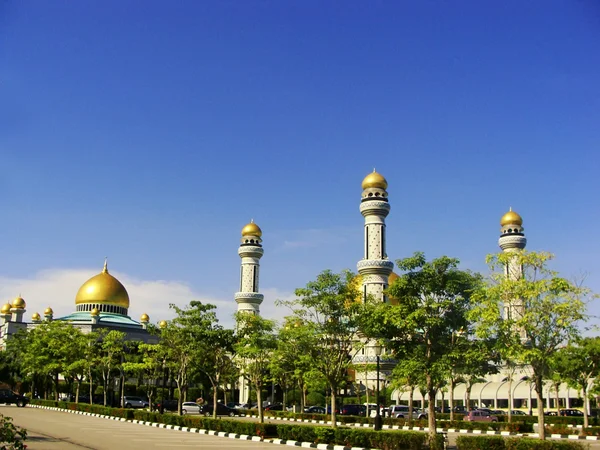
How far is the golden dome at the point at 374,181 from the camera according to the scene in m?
62.5

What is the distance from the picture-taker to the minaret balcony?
59.0m

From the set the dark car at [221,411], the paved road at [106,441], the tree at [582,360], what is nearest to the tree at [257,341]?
the paved road at [106,441]

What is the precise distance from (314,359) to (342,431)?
9135mm

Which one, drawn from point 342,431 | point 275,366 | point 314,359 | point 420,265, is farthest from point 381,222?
point 342,431

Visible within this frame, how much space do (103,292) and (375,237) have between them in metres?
42.4

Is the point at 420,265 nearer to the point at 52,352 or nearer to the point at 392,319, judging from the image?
the point at 392,319

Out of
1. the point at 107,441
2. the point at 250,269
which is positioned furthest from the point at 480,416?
the point at 250,269

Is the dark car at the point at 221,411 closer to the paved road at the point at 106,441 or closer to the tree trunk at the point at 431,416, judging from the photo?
the paved road at the point at 106,441

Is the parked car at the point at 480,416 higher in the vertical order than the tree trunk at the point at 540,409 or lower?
lower

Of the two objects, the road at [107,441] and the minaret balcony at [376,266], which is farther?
the minaret balcony at [376,266]

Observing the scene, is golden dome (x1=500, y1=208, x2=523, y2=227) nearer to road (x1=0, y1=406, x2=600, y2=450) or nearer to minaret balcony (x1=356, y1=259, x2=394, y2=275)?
minaret balcony (x1=356, y1=259, x2=394, y2=275)

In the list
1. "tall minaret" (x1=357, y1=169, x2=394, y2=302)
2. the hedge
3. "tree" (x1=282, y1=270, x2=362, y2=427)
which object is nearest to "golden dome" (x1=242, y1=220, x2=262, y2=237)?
"tall minaret" (x1=357, y1=169, x2=394, y2=302)

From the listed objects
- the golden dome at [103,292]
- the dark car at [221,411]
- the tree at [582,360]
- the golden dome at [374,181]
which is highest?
the golden dome at [374,181]

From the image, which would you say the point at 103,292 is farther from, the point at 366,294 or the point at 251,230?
the point at 366,294
